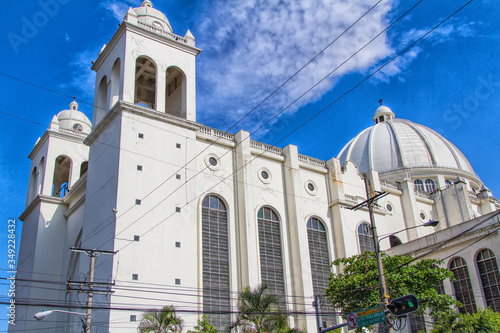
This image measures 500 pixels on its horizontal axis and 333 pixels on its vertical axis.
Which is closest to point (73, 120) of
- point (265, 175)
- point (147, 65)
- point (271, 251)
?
point (147, 65)

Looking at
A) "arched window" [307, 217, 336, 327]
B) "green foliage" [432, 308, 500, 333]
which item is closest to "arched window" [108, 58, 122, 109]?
"arched window" [307, 217, 336, 327]

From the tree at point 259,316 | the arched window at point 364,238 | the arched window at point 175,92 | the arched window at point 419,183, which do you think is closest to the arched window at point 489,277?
the arched window at point 364,238

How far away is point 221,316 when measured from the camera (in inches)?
1151

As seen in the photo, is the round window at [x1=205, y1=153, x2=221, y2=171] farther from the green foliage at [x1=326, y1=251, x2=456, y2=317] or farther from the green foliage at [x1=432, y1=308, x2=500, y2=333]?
the green foliage at [x1=432, y1=308, x2=500, y2=333]

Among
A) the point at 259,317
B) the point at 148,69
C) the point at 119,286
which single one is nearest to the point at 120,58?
the point at 148,69

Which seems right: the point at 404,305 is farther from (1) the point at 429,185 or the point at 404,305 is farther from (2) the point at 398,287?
(1) the point at 429,185

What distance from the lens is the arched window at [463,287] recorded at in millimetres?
30427

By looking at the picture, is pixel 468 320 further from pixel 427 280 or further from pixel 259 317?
pixel 259 317

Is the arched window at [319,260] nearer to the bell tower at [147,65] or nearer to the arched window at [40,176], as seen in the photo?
the bell tower at [147,65]

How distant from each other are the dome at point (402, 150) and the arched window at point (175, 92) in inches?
1071

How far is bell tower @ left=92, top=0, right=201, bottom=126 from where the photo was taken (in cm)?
3256

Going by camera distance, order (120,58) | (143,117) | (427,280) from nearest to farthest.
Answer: (427,280), (143,117), (120,58)

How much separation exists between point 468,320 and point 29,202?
3172 centimetres

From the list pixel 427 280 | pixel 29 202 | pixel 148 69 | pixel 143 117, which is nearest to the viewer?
pixel 427 280
